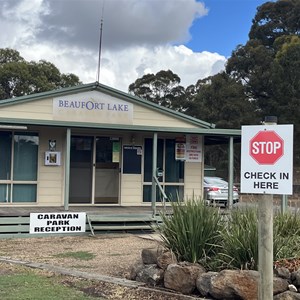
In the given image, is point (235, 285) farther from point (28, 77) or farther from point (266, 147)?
point (28, 77)

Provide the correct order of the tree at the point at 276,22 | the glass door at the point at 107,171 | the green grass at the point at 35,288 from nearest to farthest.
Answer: the green grass at the point at 35,288 < the glass door at the point at 107,171 < the tree at the point at 276,22

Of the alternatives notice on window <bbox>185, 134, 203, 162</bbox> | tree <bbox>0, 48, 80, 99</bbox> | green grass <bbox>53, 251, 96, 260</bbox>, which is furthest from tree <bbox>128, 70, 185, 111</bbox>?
green grass <bbox>53, 251, 96, 260</bbox>

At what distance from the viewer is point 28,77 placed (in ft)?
148

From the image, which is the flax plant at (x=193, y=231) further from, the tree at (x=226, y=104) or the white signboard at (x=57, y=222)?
the tree at (x=226, y=104)

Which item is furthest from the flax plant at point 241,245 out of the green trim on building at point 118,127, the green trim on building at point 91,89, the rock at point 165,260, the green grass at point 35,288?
the green trim on building at point 91,89

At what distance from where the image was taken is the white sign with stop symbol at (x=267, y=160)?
174 inches

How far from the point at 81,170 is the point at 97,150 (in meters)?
0.78

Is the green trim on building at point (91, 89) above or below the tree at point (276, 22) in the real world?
below

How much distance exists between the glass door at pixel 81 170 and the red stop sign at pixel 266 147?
1111 centimetres

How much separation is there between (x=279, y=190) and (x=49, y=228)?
891 centimetres

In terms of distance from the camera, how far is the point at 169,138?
16.2 meters

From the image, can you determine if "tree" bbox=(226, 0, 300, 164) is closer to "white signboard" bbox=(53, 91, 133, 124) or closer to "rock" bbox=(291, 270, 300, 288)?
"white signboard" bbox=(53, 91, 133, 124)

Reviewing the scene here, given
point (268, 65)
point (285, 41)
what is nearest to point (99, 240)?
point (268, 65)

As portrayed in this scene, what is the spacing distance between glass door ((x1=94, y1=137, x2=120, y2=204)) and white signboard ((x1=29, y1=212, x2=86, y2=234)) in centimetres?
283
